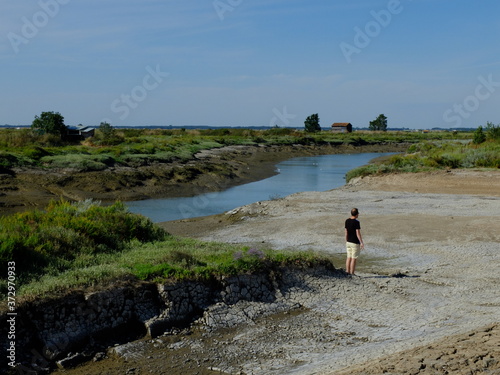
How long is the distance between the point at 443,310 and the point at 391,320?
3.67ft

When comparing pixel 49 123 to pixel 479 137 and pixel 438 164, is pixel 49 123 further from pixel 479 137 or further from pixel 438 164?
pixel 479 137

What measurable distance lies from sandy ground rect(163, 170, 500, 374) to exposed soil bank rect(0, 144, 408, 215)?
9.60 m

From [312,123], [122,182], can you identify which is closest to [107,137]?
[122,182]

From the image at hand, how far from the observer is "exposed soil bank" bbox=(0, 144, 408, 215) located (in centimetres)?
2733

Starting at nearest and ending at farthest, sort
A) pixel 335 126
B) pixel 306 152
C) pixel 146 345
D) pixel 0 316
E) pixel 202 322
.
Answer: pixel 0 316 < pixel 146 345 < pixel 202 322 < pixel 306 152 < pixel 335 126

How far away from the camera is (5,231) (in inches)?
415

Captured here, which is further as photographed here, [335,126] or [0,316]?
[335,126]

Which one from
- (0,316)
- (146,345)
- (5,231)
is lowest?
(146,345)

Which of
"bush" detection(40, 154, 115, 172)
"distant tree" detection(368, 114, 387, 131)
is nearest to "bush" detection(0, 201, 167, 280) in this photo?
"bush" detection(40, 154, 115, 172)

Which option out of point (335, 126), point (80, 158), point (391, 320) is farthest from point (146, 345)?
point (335, 126)

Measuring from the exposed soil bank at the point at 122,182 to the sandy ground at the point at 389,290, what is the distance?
31.5 feet

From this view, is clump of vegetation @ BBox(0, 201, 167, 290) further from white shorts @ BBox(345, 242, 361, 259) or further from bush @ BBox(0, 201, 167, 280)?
white shorts @ BBox(345, 242, 361, 259)

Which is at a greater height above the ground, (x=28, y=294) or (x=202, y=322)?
(x=28, y=294)

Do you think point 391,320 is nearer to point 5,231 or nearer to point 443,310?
point 443,310
